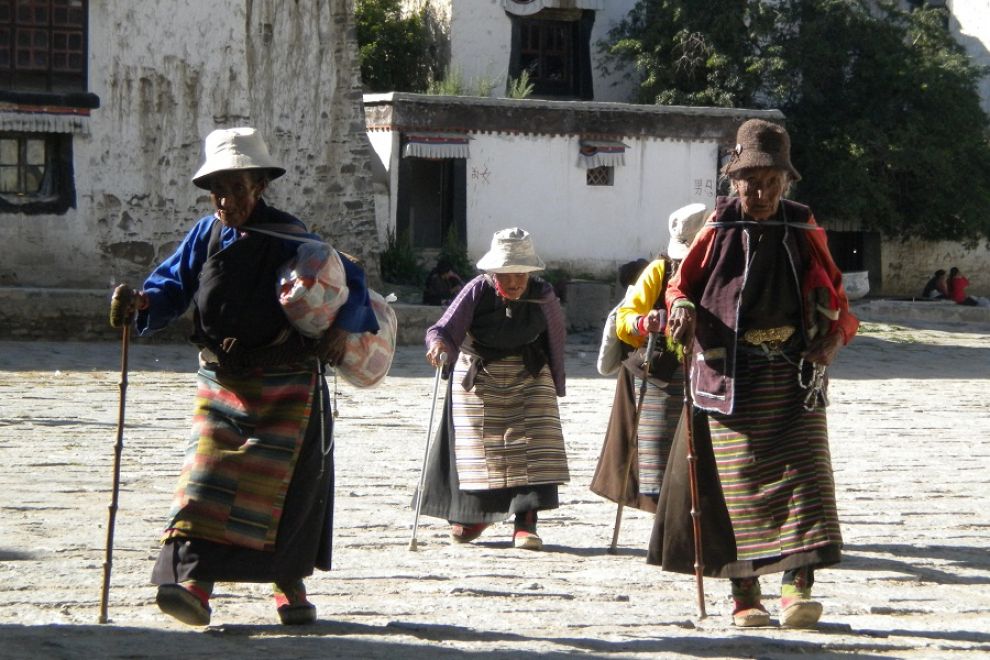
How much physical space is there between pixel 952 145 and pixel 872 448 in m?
22.4

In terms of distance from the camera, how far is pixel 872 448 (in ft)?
38.9

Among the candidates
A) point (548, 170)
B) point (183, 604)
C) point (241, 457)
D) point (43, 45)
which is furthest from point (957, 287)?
point (183, 604)

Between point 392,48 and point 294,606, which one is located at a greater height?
point 392,48

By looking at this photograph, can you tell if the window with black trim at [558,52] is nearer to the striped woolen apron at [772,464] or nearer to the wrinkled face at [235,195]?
the striped woolen apron at [772,464]

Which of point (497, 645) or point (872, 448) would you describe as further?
point (872, 448)

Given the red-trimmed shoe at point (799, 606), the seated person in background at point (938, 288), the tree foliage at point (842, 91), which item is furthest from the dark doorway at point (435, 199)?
the red-trimmed shoe at point (799, 606)

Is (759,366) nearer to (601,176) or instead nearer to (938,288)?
(601,176)

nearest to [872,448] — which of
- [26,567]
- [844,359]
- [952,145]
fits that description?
[26,567]

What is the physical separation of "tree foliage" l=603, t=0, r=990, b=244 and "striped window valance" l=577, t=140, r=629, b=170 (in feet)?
13.5

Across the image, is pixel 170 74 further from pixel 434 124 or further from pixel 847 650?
pixel 847 650

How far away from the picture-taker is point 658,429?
7734 mm

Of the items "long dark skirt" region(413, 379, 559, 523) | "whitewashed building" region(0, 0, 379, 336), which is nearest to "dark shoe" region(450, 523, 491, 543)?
"long dark skirt" region(413, 379, 559, 523)

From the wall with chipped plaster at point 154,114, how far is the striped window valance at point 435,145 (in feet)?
15.7

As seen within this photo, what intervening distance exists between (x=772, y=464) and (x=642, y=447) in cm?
198
